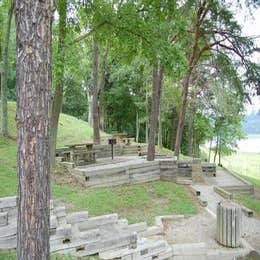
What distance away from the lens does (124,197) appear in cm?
1052

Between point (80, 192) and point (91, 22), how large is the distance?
503 cm

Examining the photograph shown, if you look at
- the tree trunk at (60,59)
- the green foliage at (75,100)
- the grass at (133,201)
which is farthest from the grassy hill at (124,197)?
the green foliage at (75,100)

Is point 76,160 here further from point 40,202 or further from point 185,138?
point 185,138

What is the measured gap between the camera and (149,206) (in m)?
10.2

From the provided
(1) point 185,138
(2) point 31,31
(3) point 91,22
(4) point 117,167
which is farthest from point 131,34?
(1) point 185,138

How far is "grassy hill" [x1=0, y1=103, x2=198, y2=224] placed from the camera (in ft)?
30.9

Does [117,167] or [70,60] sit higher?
[70,60]

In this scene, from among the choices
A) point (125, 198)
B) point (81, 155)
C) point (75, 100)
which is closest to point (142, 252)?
point (125, 198)

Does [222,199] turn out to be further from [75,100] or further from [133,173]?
[75,100]

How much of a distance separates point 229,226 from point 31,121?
5.72 meters

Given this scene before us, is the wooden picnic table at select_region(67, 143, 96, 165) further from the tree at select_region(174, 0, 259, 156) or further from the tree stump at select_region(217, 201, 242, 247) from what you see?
the tree stump at select_region(217, 201, 242, 247)

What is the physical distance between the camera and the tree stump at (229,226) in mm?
7839

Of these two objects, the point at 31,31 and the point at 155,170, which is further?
the point at 155,170

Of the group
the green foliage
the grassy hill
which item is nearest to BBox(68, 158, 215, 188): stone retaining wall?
the grassy hill
